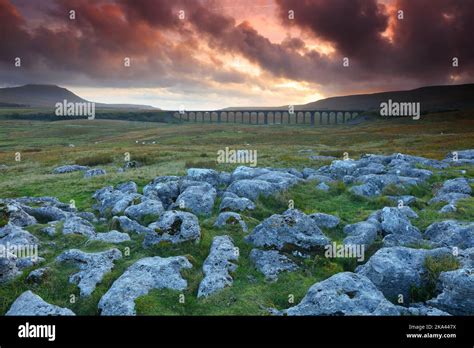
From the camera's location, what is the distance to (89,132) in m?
134

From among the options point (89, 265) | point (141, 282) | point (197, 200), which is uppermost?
point (197, 200)

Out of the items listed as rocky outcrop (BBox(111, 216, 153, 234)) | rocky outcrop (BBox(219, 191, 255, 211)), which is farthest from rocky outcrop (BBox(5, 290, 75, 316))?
rocky outcrop (BBox(219, 191, 255, 211))

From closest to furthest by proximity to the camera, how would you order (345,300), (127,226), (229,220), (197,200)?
(345,300), (127,226), (229,220), (197,200)

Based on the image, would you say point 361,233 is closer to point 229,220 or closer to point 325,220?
point 325,220

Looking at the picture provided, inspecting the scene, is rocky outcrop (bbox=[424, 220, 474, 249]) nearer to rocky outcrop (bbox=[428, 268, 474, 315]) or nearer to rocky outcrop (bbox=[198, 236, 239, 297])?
rocky outcrop (bbox=[428, 268, 474, 315])

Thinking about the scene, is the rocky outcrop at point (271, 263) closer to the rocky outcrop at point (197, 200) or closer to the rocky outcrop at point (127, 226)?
the rocky outcrop at point (127, 226)

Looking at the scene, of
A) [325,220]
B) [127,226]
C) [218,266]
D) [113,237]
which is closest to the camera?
[218,266]

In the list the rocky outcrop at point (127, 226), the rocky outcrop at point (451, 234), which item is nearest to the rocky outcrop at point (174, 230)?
the rocky outcrop at point (127, 226)

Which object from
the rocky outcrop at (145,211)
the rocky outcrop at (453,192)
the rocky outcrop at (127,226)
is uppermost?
the rocky outcrop at (453,192)

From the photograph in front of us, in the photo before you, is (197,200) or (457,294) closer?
Answer: (457,294)

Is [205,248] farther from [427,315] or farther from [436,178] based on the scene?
[436,178]

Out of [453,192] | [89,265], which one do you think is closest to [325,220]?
[453,192]

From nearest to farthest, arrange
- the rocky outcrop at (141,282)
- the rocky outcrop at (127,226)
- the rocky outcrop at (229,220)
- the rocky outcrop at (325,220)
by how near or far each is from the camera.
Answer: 1. the rocky outcrop at (141,282)
2. the rocky outcrop at (127,226)
3. the rocky outcrop at (229,220)
4. the rocky outcrop at (325,220)
